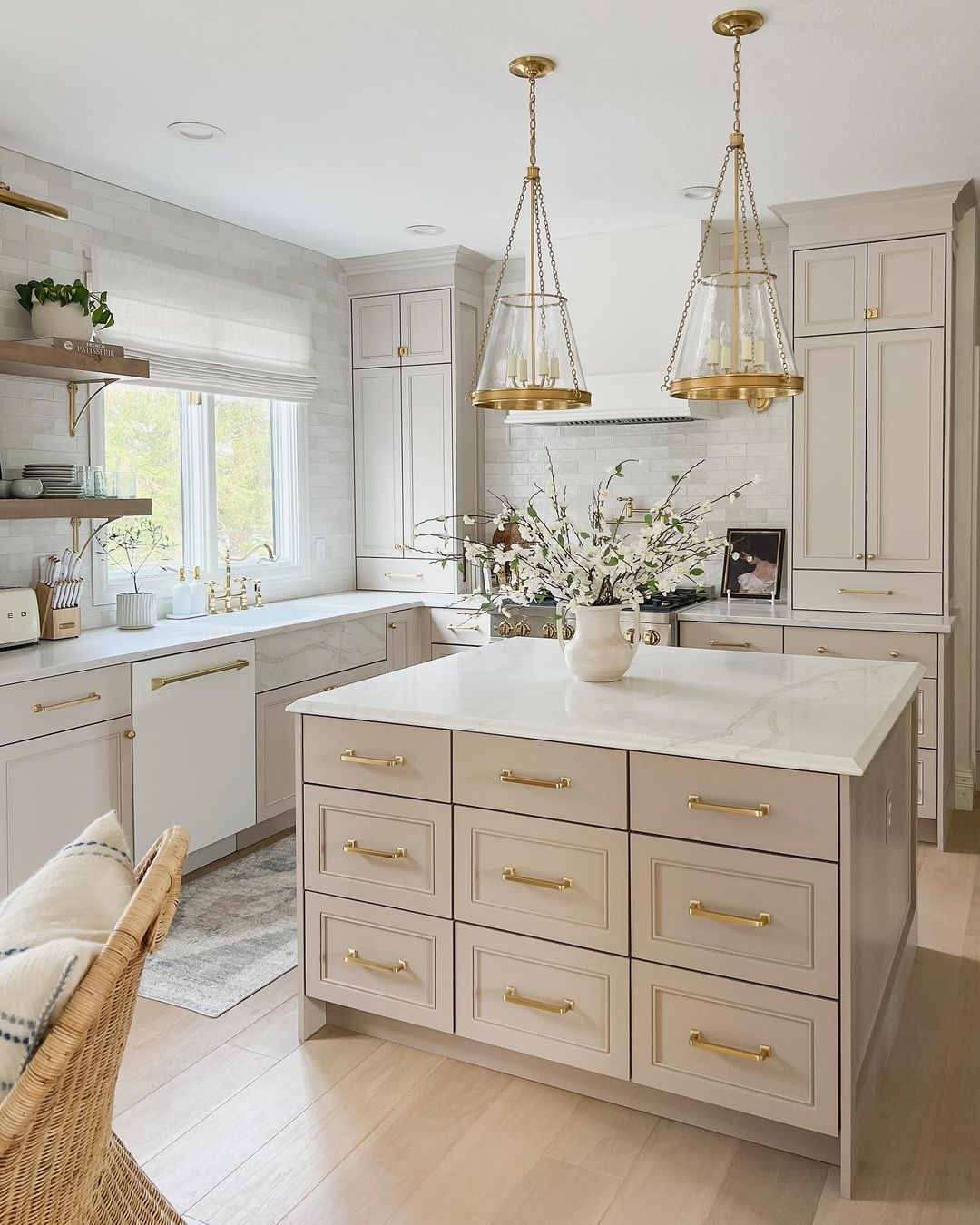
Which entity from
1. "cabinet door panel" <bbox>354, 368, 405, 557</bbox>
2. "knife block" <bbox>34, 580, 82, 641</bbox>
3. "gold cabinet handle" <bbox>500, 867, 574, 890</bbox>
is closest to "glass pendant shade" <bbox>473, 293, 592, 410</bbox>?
"gold cabinet handle" <bbox>500, 867, 574, 890</bbox>

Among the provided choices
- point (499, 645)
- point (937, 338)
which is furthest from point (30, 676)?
point (937, 338)

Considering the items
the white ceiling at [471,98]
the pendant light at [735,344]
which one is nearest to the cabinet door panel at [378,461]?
the white ceiling at [471,98]

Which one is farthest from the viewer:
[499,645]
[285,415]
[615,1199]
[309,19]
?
[285,415]

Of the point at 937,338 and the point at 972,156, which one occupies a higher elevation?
the point at 972,156

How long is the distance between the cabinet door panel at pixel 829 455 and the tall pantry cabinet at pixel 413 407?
1763mm

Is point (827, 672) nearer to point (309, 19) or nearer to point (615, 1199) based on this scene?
point (615, 1199)

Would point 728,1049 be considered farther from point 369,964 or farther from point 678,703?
point 369,964

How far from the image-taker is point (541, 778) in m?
2.36

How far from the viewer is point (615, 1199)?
6.83ft

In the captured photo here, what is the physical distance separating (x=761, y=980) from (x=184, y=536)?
3.36 meters

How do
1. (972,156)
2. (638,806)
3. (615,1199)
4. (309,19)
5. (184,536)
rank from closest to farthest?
(615,1199), (638,806), (309,19), (972,156), (184,536)

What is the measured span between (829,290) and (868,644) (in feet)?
4.89

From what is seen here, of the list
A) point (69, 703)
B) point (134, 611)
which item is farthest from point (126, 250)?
point (69, 703)

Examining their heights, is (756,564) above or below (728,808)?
above
